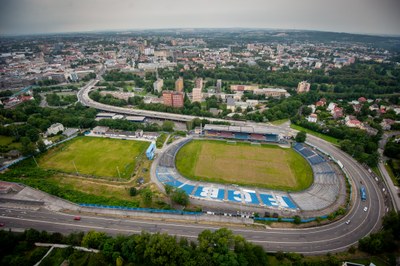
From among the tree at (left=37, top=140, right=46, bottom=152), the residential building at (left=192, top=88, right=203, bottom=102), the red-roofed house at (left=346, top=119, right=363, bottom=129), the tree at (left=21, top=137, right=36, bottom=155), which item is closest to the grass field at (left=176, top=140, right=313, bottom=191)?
the red-roofed house at (left=346, top=119, right=363, bottom=129)

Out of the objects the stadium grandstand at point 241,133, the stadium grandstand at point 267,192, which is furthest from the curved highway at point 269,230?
the stadium grandstand at point 241,133

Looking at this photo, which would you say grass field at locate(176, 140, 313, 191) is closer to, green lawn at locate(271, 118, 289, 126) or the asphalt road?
the asphalt road

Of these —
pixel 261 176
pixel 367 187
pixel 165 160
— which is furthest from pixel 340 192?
pixel 165 160

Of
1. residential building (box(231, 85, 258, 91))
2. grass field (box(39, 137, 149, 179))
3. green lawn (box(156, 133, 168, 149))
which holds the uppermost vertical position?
residential building (box(231, 85, 258, 91))

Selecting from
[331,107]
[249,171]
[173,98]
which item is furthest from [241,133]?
[331,107]

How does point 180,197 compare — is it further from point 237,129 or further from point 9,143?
point 9,143

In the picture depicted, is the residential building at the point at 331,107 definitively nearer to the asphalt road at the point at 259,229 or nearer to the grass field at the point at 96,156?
the asphalt road at the point at 259,229
